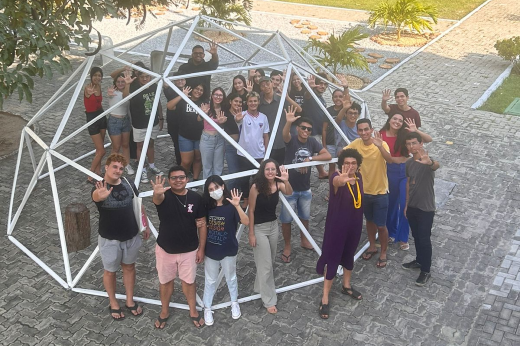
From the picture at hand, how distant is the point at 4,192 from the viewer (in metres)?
8.53

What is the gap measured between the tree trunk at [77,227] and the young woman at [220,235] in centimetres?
190

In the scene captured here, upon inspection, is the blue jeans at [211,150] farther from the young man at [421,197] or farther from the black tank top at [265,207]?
the young man at [421,197]

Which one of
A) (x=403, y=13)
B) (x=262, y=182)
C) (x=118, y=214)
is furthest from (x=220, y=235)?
(x=403, y=13)

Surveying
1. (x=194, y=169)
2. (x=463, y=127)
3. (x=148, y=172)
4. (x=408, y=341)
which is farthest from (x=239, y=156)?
(x=463, y=127)

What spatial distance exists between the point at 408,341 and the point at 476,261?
70.5 inches

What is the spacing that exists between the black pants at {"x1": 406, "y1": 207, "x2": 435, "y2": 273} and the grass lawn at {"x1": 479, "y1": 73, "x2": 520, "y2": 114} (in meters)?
6.16

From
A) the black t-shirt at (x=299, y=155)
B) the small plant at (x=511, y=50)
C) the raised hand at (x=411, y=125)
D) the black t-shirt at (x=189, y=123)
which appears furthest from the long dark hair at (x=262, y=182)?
the small plant at (x=511, y=50)

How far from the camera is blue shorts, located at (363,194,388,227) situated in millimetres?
6770

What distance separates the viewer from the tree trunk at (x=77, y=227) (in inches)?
275

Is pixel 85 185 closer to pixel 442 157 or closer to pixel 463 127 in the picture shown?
pixel 442 157

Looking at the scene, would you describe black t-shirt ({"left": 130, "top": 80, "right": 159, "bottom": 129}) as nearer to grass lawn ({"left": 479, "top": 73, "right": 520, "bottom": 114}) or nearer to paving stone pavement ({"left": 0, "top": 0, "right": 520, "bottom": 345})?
paving stone pavement ({"left": 0, "top": 0, "right": 520, "bottom": 345})

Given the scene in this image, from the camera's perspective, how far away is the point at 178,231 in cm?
562

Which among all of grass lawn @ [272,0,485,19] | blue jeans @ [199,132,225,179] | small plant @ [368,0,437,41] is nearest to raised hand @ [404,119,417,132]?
blue jeans @ [199,132,225,179]

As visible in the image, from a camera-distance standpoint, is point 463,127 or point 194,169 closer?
point 194,169
